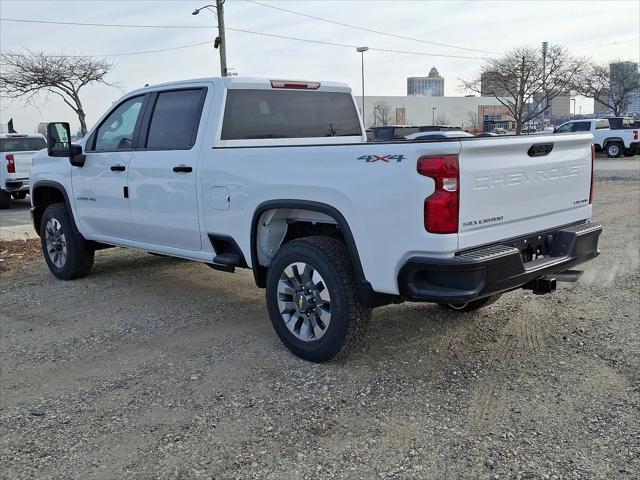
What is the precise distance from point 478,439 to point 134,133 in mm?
4141

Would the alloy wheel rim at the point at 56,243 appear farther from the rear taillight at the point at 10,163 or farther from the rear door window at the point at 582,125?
the rear door window at the point at 582,125

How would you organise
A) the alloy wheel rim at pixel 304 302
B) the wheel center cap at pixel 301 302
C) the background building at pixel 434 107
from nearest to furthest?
the alloy wheel rim at pixel 304 302 → the wheel center cap at pixel 301 302 → the background building at pixel 434 107

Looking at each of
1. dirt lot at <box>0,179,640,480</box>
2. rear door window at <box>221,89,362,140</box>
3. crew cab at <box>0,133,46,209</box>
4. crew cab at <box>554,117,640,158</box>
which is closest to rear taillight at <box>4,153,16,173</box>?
crew cab at <box>0,133,46,209</box>

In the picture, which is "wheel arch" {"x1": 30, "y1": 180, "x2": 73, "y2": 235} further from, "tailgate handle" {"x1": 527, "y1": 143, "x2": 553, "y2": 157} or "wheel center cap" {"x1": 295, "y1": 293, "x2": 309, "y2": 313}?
"tailgate handle" {"x1": 527, "y1": 143, "x2": 553, "y2": 157}

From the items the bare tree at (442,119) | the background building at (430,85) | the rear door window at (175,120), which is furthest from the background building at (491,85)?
the background building at (430,85)

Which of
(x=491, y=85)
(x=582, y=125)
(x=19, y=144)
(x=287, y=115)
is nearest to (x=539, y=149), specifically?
(x=287, y=115)

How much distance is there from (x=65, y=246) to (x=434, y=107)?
84.2m

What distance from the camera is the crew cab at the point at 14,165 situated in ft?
51.2

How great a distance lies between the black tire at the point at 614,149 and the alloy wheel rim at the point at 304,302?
28560mm

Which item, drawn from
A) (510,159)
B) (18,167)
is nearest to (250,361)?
(510,159)

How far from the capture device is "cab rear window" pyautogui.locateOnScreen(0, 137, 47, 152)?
16.0 m

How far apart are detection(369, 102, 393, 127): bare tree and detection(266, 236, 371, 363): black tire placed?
69.5 m

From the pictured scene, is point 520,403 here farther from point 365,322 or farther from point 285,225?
point 285,225

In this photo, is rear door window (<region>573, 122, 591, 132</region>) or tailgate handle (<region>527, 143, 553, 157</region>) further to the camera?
rear door window (<region>573, 122, 591, 132</region>)
